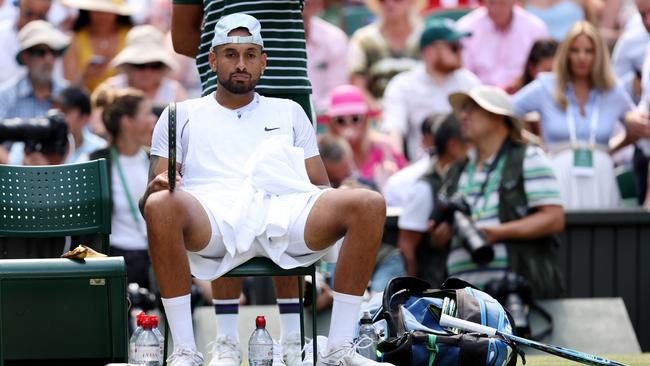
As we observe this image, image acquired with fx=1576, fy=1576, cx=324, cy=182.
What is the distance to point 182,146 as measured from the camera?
6332mm

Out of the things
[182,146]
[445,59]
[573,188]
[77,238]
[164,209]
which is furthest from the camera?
[445,59]

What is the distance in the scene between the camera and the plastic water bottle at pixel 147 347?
621 cm

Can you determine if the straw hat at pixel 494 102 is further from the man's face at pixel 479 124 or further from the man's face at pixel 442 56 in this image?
the man's face at pixel 442 56

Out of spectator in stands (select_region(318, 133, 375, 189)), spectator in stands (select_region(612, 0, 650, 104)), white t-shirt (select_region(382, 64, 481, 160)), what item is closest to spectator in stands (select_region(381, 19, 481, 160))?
white t-shirt (select_region(382, 64, 481, 160))

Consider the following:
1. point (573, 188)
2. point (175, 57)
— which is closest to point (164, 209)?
point (573, 188)

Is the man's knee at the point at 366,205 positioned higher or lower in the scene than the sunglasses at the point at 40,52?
lower

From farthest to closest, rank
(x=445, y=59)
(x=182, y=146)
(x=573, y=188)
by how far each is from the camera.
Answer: (x=445, y=59) → (x=573, y=188) → (x=182, y=146)

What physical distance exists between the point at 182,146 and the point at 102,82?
576cm

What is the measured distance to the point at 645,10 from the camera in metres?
10.7

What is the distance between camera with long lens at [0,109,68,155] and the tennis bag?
3.09m

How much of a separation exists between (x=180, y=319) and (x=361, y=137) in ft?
16.3

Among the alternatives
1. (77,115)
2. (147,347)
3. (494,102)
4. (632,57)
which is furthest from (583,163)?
(147,347)

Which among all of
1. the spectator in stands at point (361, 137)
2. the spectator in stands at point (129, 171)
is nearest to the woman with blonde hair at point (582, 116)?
the spectator in stands at point (361, 137)

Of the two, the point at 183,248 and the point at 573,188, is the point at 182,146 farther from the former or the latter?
the point at 573,188
